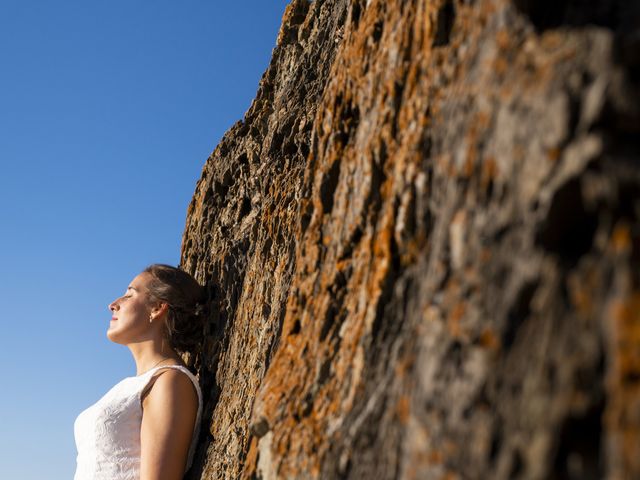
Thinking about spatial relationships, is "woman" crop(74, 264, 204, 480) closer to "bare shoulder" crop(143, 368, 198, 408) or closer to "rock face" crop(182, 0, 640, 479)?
"bare shoulder" crop(143, 368, 198, 408)

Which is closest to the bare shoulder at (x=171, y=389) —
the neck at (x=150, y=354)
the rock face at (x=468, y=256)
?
the neck at (x=150, y=354)

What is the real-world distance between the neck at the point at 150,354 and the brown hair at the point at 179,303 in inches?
4.1

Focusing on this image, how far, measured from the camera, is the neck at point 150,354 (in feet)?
18.4

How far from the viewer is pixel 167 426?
4.98 meters

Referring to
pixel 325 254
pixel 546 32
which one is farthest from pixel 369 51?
pixel 546 32

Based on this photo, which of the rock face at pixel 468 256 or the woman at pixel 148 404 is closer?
the rock face at pixel 468 256

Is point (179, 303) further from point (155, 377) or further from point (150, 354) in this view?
point (155, 377)

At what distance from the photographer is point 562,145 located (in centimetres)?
181

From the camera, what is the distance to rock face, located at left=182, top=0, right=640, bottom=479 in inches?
66.4

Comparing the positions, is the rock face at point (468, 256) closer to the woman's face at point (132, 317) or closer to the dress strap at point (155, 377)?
the dress strap at point (155, 377)

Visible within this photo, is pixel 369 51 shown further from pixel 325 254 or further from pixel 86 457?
pixel 86 457

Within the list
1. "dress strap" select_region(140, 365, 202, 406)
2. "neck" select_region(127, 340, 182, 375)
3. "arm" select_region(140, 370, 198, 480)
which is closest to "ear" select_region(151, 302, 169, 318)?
"neck" select_region(127, 340, 182, 375)

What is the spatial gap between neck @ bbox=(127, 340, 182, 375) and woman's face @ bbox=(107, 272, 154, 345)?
0.06 meters

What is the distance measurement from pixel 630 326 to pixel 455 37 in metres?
1.30
